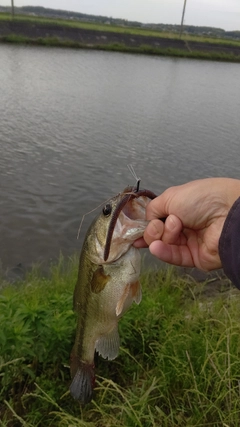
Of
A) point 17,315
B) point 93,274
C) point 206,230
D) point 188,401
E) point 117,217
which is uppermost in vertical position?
point 117,217

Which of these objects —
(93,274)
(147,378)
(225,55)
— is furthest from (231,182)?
(225,55)

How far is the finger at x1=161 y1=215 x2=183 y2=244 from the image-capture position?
8.20 feet

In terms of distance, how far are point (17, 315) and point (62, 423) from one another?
3.21 feet

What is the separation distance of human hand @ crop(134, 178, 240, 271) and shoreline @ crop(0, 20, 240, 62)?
4012cm

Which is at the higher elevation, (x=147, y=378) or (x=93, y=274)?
(x=93, y=274)

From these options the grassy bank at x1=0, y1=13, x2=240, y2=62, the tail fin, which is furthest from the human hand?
the grassy bank at x1=0, y1=13, x2=240, y2=62

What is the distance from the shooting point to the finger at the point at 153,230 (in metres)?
2.42

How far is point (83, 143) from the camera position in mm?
13711

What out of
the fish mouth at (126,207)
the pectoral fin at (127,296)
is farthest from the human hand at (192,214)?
the pectoral fin at (127,296)

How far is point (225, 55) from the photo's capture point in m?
54.2

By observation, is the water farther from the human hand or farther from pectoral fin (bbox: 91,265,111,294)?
the human hand

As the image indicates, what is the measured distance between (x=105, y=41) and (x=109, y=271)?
49007 millimetres

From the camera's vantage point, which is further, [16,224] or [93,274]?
[16,224]

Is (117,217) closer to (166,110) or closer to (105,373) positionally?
(105,373)
